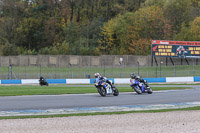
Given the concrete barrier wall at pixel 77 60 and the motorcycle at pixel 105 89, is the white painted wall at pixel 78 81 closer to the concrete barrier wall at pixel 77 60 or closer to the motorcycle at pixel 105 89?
the concrete barrier wall at pixel 77 60

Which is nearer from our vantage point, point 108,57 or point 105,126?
point 105,126

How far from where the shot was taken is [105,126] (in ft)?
35.8

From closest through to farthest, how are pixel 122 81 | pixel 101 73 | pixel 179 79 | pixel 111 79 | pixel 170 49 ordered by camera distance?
pixel 111 79 < pixel 122 81 < pixel 179 79 < pixel 101 73 < pixel 170 49

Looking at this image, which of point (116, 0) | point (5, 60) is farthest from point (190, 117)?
point (116, 0)

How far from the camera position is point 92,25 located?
8281 cm

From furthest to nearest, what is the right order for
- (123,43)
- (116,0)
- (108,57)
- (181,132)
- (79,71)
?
(116,0) → (123,43) → (108,57) → (79,71) → (181,132)

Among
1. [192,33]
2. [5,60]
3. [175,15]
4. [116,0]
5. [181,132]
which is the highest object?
[116,0]

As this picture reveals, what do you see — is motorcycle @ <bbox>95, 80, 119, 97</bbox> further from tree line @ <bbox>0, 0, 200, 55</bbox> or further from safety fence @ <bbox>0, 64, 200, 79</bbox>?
tree line @ <bbox>0, 0, 200, 55</bbox>

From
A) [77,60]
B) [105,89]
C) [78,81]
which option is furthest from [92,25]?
[105,89]

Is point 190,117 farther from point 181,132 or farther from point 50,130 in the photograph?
point 50,130

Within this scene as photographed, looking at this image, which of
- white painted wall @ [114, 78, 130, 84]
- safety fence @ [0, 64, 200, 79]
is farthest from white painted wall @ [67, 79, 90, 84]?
white painted wall @ [114, 78, 130, 84]

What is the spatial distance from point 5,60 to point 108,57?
14.6m

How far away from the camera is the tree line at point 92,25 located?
7299 cm

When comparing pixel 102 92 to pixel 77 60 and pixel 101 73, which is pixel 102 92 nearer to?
pixel 101 73
